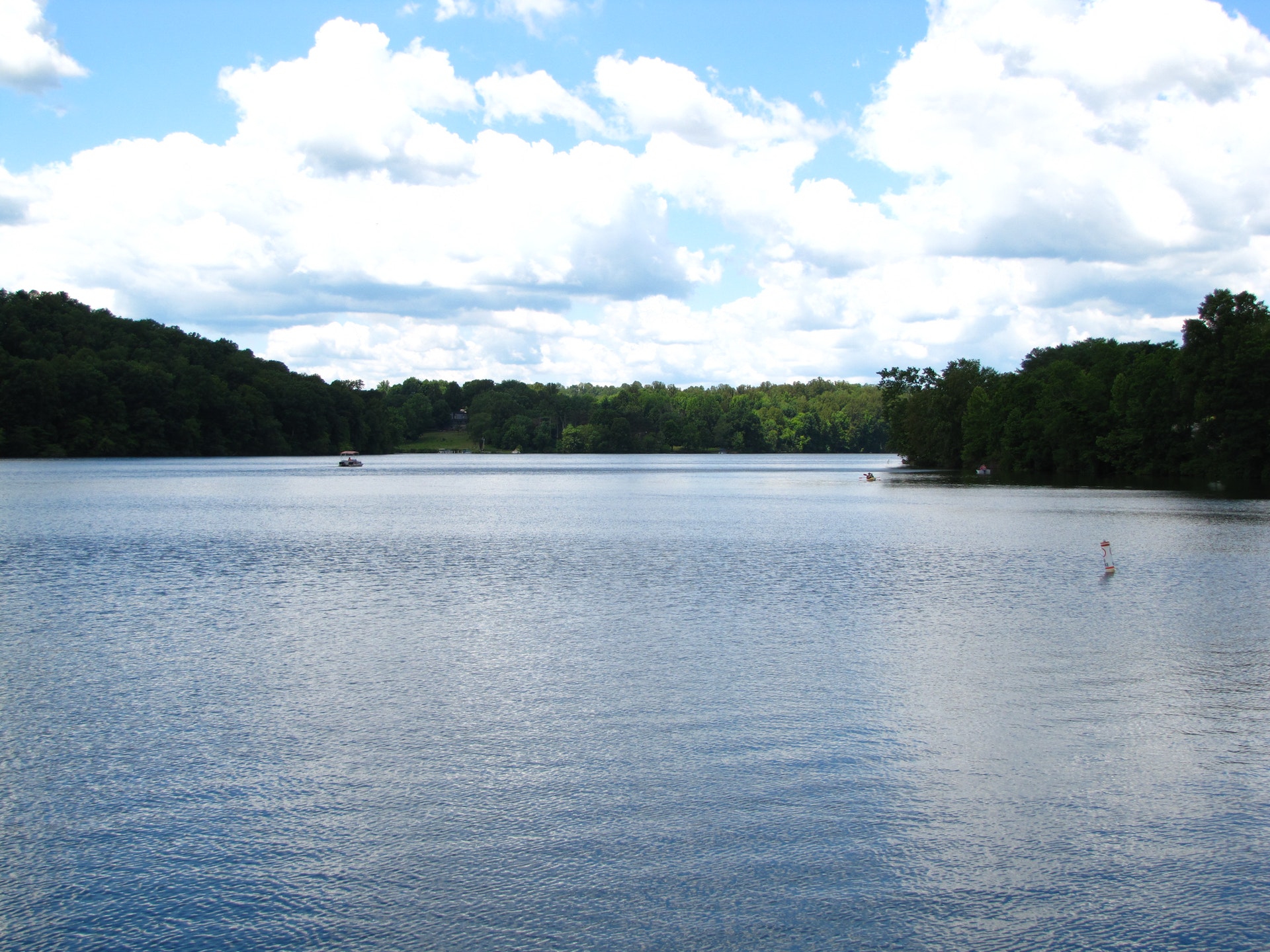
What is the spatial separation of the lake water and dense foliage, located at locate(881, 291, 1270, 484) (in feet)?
197

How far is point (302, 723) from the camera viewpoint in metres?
14.7

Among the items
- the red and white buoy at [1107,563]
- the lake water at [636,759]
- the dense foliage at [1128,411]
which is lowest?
the lake water at [636,759]

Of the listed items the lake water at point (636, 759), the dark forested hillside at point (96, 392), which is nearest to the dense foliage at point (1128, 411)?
the lake water at point (636, 759)

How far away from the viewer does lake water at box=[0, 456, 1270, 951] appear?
8.74 metres

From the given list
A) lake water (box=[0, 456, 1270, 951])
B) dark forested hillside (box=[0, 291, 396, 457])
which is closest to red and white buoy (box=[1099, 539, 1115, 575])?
lake water (box=[0, 456, 1270, 951])

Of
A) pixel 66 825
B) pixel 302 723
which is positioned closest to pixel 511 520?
pixel 302 723

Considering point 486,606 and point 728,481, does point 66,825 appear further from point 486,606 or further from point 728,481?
point 728,481

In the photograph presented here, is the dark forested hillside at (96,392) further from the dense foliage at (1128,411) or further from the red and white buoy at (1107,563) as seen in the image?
the red and white buoy at (1107,563)

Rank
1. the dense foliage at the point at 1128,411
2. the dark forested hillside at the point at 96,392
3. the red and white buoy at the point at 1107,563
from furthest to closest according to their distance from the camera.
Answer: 1. the dark forested hillside at the point at 96,392
2. the dense foliage at the point at 1128,411
3. the red and white buoy at the point at 1107,563

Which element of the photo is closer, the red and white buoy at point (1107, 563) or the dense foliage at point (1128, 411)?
the red and white buoy at point (1107, 563)

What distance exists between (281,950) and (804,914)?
411 centimetres

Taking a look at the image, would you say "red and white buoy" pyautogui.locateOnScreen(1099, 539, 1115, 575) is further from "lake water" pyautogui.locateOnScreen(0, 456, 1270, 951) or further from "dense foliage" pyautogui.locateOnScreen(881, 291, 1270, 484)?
"dense foliage" pyautogui.locateOnScreen(881, 291, 1270, 484)

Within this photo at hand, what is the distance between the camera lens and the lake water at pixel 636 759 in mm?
8742

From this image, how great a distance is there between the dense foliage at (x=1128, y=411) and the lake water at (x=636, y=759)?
5999 centimetres
